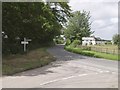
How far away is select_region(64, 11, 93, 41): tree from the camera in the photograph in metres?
113

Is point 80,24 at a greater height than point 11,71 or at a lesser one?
greater

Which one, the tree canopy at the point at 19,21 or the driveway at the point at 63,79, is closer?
the driveway at the point at 63,79

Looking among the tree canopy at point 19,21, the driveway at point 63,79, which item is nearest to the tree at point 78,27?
the tree canopy at point 19,21

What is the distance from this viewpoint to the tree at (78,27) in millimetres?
113381

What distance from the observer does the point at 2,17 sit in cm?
3656

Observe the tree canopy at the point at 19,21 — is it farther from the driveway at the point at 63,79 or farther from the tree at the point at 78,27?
the tree at the point at 78,27

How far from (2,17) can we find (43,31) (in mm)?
24875

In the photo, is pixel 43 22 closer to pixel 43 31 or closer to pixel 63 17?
pixel 43 31

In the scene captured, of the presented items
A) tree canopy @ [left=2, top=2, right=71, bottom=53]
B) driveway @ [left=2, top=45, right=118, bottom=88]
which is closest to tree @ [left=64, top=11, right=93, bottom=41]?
tree canopy @ [left=2, top=2, right=71, bottom=53]

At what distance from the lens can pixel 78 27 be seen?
116m

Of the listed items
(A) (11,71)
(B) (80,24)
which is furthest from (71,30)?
(A) (11,71)

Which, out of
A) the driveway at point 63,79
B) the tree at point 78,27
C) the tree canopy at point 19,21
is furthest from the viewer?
the tree at point 78,27

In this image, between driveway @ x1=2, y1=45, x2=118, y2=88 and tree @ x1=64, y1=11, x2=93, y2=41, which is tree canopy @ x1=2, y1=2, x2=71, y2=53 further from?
tree @ x1=64, y1=11, x2=93, y2=41

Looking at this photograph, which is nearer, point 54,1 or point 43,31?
point 43,31
